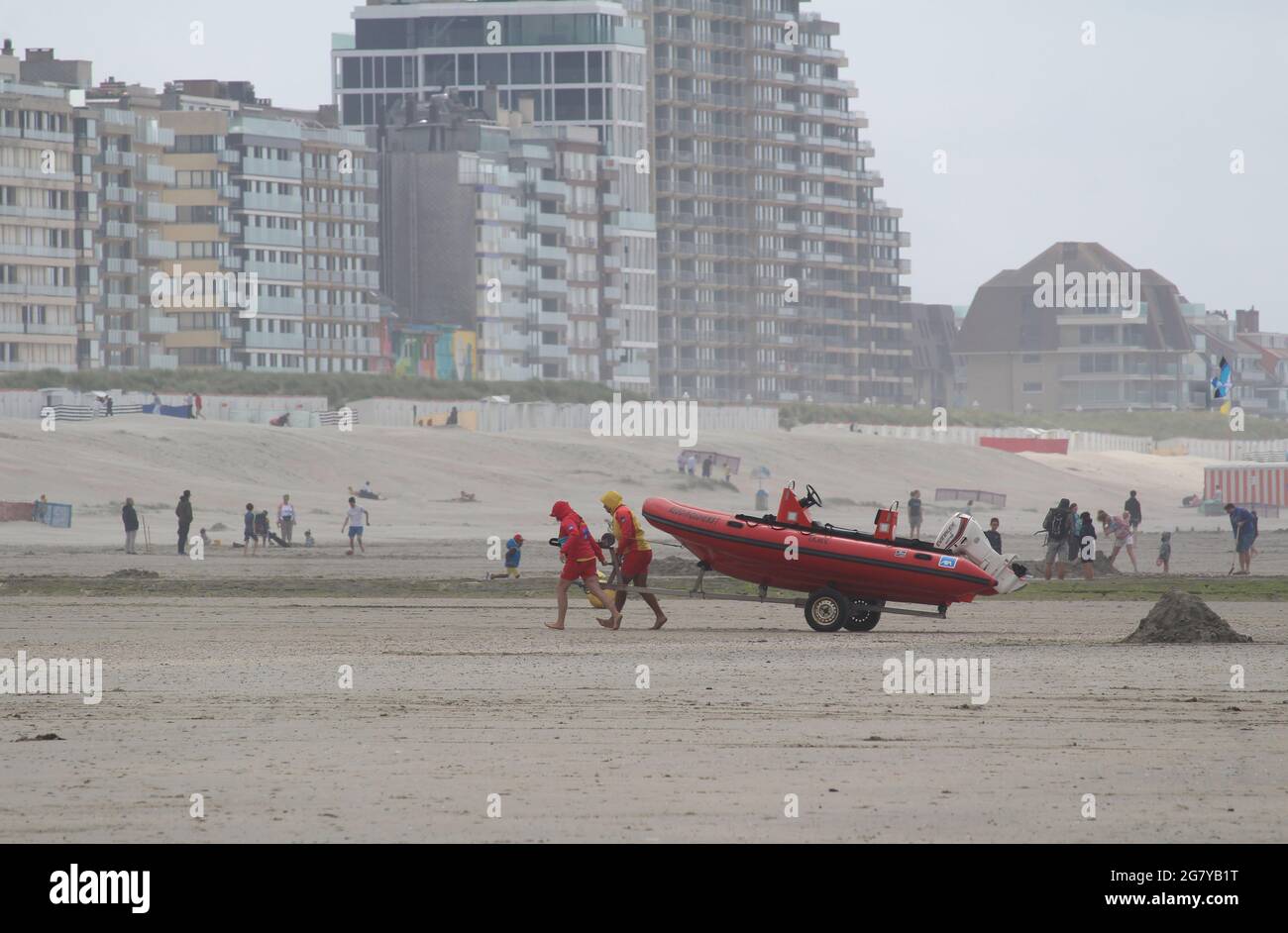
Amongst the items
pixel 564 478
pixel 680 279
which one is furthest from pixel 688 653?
pixel 680 279

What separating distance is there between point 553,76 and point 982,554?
351 ft

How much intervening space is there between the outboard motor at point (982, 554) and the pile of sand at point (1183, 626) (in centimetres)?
166

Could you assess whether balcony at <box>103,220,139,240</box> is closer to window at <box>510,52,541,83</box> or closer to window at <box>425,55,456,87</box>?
window at <box>425,55,456,87</box>

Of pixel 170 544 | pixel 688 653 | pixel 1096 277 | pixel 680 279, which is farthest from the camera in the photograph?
pixel 1096 277

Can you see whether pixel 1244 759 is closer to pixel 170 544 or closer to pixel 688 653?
pixel 688 653

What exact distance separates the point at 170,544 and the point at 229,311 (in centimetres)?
5975

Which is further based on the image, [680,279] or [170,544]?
[680,279]

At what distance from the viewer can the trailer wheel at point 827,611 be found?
2180 centimetres

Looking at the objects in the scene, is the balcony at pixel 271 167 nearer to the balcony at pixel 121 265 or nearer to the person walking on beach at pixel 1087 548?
the balcony at pixel 121 265

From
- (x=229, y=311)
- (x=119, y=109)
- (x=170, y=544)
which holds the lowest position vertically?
(x=170, y=544)

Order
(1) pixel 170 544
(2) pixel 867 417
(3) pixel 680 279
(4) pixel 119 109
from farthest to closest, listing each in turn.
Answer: (3) pixel 680 279
(2) pixel 867 417
(4) pixel 119 109
(1) pixel 170 544

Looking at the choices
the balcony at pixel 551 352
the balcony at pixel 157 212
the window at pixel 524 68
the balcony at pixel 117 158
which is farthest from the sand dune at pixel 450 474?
the window at pixel 524 68

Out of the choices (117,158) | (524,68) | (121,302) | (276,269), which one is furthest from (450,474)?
(524,68)

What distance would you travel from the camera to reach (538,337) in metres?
118
